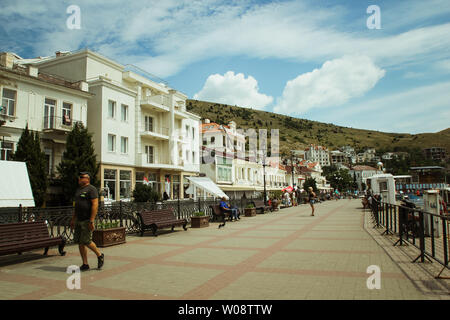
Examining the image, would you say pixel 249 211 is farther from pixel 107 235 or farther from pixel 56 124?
pixel 56 124

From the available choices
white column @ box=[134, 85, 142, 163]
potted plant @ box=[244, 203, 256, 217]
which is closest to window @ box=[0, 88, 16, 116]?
white column @ box=[134, 85, 142, 163]

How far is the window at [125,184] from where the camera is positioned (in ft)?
95.6

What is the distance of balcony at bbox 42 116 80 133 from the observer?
23.5m

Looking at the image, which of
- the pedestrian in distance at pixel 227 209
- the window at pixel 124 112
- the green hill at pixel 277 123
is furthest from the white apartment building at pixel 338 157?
the pedestrian in distance at pixel 227 209

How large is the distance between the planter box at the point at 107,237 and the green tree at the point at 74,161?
45.1 feet

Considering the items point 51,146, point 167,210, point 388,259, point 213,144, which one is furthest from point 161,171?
point 388,259

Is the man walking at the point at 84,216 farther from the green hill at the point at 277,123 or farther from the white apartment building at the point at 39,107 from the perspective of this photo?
the green hill at the point at 277,123

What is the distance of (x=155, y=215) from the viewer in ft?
40.7

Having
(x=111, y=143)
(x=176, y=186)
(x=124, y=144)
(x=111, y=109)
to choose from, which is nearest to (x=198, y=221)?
(x=111, y=143)

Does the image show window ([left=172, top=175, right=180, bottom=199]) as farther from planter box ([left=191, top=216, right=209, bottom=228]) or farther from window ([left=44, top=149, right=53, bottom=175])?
planter box ([left=191, top=216, right=209, bottom=228])

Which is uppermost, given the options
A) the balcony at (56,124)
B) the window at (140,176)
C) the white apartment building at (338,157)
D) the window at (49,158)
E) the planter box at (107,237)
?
the white apartment building at (338,157)

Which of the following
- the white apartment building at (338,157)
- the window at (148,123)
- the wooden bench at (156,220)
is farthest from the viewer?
the white apartment building at (338,157)
